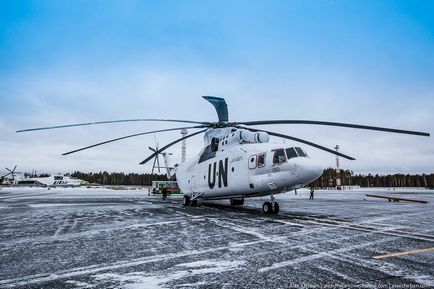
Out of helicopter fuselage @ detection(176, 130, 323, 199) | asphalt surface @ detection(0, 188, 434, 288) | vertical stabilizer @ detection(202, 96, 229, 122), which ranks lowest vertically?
asphalt surface @ detection(0, 188, 434, 288)

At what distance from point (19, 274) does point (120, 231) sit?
4.56m

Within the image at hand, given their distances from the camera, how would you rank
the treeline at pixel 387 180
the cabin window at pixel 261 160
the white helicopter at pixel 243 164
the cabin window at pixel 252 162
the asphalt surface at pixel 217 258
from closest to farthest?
the asphalt surface at pixel 217 258, the white helicopter at pixel 243 164, the cabin window at pixel 261 160, the cabin window at pixel 252 162, the treeline at pixel 387 180

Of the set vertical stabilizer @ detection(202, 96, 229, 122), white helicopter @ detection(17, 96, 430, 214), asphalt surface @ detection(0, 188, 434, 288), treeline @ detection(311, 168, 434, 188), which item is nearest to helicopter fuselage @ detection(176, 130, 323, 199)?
white helicopter @ detection(17, 96, 430, 214)

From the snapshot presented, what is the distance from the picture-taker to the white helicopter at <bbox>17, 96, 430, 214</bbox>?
1312 centimetres

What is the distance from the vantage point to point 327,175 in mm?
165000

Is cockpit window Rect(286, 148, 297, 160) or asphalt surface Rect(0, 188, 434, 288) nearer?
asphalt surface Rect(0, 188, 434, 288)

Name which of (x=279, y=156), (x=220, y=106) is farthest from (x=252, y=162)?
(x=220, y=106)

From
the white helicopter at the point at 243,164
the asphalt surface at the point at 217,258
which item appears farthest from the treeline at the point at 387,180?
the asphalt surface at the point at 217,258

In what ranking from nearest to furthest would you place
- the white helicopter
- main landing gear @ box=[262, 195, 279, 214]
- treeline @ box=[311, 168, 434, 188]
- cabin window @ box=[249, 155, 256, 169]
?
the white helicopter, main landing gear @ box=[262, 195, 279, 214], cabin window @ box=[249, 155, 256, 169], treeline @ box=[311, 168, 434, 188]

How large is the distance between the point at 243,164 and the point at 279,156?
255 centimetres

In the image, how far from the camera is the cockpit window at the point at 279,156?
44.6 ft

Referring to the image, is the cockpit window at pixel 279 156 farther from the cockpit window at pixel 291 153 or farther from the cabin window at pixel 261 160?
the cabin window at pixel 261 160

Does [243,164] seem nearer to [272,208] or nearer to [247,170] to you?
[247,170]

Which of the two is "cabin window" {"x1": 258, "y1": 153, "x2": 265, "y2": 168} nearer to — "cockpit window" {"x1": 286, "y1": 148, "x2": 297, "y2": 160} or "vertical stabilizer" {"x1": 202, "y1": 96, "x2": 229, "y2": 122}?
"cockpit window" {"x1": 286, "y1": 148, "x2": 297, "y2": 160}
